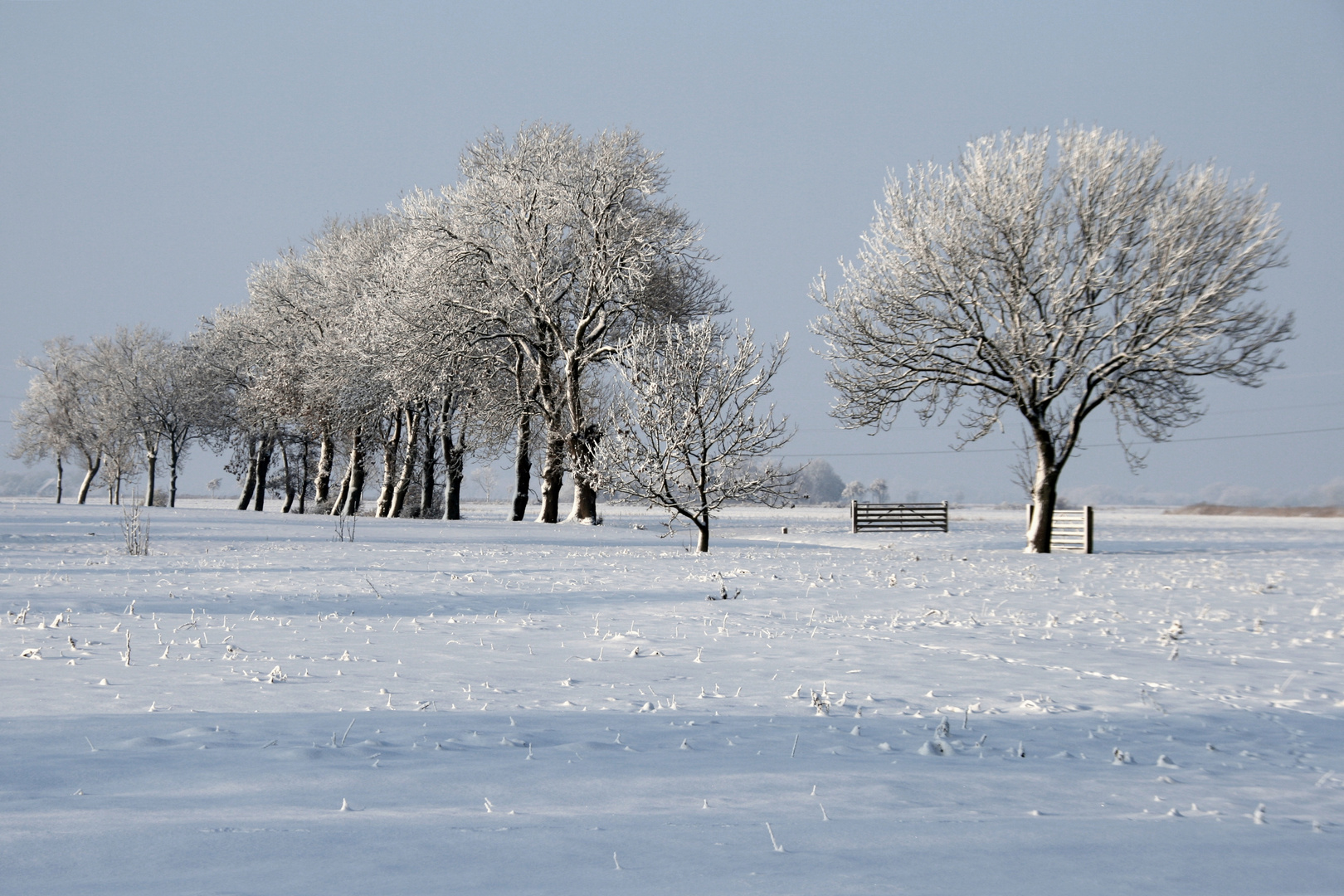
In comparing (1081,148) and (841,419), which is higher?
(1081,148)

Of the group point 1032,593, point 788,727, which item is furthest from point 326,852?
point 1032,593

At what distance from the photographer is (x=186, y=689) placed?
537 centimetres

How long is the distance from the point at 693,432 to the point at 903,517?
24214 millimetres

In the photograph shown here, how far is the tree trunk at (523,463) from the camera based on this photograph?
103ft

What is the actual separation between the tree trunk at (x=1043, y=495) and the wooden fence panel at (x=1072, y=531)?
0.65m

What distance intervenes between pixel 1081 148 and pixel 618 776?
2342 cm

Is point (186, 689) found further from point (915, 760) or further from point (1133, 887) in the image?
point (1133, 887)

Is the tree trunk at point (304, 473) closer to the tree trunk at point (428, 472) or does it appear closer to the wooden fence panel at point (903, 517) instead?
the tree trunk at point (428, 472)

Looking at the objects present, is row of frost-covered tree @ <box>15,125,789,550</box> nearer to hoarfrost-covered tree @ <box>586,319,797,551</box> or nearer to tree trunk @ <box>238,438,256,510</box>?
hoarfrost-covered tree @ <box>586,319,797,551</box>

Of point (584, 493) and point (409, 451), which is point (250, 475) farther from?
point (584, 493)

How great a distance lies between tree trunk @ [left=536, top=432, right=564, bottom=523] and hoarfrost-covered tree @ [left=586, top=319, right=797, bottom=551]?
10018mm

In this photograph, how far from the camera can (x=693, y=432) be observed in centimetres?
1891

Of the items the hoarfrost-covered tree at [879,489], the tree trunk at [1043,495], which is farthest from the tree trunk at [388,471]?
the hoarfrost-covered tree at [879,489]

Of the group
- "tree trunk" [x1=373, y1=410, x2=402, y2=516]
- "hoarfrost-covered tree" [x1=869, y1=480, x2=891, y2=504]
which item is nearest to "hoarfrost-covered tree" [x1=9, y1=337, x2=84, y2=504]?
"tree trunk" [x1=373, y1=410, x2=402, y2=516]
